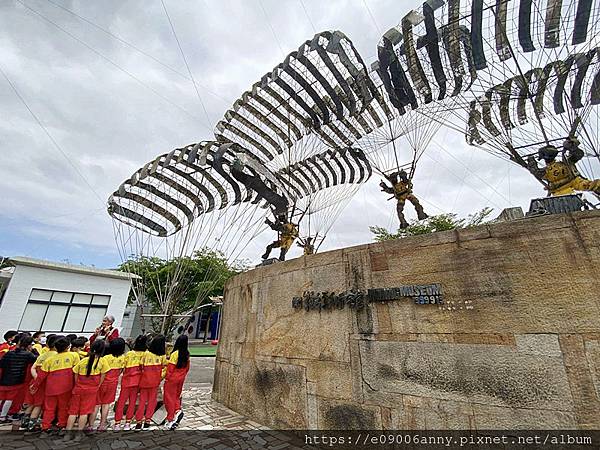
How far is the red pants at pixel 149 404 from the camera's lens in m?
5.04

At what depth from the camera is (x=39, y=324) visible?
47.0 ft

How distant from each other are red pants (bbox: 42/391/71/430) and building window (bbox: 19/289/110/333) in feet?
43.4

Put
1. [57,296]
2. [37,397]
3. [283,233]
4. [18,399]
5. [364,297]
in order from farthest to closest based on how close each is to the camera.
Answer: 1. [57,296]
2. [283,233]
3. [18,399]
4. [37,397]
5. [364,297]

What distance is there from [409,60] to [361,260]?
8.34 meters

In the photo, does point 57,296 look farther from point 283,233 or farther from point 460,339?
point 460,339

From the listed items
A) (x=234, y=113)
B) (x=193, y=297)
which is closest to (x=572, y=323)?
(x=234, y=113)

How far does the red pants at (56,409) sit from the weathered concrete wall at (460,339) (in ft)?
11.1

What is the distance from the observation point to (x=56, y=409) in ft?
15.7

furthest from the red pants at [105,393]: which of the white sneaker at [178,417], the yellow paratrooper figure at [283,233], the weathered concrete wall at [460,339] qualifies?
the yellow paratrooper figure at [283,233]

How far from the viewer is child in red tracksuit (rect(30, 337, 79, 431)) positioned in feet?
14.8

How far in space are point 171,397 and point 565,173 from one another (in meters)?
9.07

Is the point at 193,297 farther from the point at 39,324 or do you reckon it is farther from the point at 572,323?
the point at 572,323

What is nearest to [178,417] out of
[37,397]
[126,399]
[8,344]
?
[126,399]

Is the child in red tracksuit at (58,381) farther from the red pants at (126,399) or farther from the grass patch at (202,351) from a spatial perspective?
the grass patch at (202,351)
